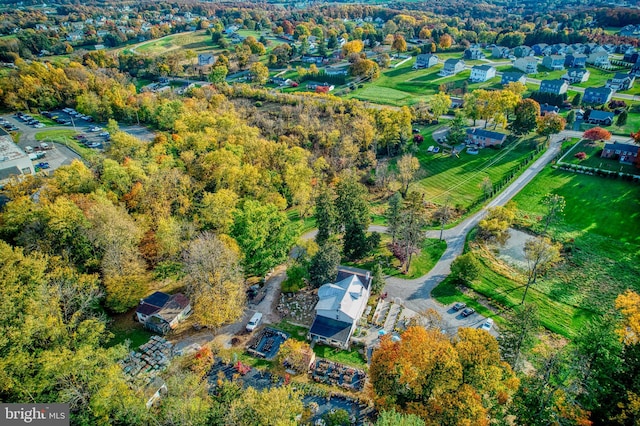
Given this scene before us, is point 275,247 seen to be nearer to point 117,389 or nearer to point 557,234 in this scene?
point 117,389

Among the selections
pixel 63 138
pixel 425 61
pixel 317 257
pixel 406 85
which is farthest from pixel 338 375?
pixel 425 61

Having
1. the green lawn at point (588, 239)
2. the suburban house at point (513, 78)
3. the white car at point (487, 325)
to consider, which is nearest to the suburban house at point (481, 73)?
the suburban house at point (513, 78)

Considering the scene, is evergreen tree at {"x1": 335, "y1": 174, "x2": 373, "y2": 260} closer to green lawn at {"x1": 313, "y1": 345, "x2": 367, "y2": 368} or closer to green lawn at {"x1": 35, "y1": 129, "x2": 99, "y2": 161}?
green lawn at {"x1": 313, "y1": 345, "x2": 367, "y2": 368}

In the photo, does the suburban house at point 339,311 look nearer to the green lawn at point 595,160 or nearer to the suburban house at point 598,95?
the green lawn at point 595,160

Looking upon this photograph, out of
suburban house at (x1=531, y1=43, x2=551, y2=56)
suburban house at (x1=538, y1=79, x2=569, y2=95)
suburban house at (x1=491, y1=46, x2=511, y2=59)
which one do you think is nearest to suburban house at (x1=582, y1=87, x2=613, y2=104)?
suburban house at (x1=538, y1=79, x2=569, y2=95)

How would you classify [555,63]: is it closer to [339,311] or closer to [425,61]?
[425,61]

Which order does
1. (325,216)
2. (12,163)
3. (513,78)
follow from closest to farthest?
(325,216), (12,163), (513,78)
